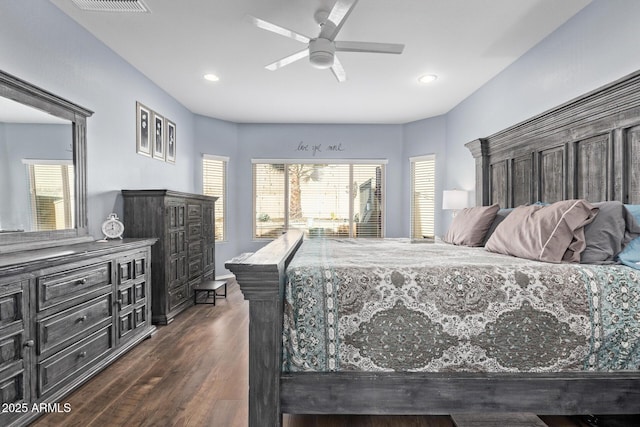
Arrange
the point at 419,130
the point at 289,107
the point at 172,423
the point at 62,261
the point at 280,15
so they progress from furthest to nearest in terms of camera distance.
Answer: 1. the point at 419,130
2. the point at 289,107
3. the point at 280,15
4. the point at 62,261
5. the point at 172,423

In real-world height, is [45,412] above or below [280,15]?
below

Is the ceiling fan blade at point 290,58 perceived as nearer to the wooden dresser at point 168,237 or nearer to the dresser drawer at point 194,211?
the wooden dresser at point 168,237

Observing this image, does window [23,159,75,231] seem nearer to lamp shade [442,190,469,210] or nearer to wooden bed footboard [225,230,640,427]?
wooden bed footboard [225,230,640,427]

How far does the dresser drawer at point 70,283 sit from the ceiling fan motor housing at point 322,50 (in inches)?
88.1

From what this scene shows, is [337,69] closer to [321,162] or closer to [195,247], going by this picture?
[195,247]

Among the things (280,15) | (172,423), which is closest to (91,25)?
(280,15)

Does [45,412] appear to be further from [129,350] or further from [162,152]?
[162,152]

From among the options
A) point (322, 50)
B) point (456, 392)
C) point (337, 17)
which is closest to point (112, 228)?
point (322, 50)

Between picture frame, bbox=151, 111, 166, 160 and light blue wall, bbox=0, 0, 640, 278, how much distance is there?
0.39ft

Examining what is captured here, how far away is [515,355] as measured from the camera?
5.00 ft

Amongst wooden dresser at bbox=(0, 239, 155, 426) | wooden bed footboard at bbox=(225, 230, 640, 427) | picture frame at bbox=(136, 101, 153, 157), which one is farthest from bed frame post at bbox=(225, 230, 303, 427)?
picture frame at bbox=(136, 101, 153, 157)

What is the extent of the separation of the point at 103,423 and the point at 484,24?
3.83m

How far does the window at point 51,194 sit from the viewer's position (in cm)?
245

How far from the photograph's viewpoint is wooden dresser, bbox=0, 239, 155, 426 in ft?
5.82
